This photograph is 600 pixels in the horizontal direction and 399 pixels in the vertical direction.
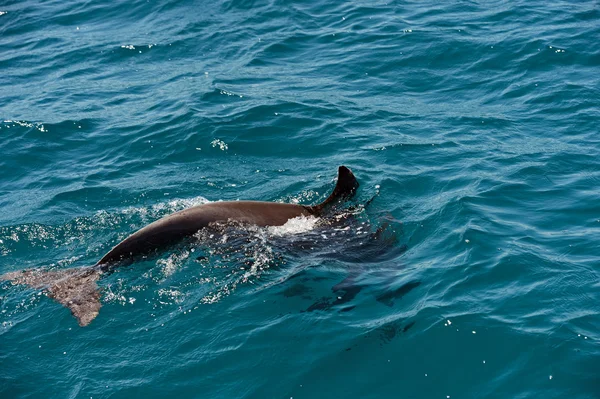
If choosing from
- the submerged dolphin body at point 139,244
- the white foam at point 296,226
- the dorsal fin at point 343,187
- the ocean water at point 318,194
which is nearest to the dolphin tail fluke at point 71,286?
the submerged dolphin body at point 139,244

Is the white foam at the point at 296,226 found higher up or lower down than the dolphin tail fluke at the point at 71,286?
lower down

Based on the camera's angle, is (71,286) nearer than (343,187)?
Yes

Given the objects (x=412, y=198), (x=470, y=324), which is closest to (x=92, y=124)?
(x=412, y=198)

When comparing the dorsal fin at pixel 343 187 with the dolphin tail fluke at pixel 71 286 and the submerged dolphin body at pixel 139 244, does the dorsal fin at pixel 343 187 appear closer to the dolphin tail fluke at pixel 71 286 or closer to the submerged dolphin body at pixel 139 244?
the submerged dolphin body at pixel 139 244

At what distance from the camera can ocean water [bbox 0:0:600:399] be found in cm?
877

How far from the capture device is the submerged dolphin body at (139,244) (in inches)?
397

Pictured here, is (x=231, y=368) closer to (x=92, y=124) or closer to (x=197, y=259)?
(x=197, y=259)

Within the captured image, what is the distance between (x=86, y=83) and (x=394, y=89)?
9013 millimetres

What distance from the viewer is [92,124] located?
1766 centimetres

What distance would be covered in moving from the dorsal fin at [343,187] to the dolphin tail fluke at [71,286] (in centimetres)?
402

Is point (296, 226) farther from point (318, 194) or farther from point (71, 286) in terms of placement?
point (71, 286)

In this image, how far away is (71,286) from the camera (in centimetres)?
1035

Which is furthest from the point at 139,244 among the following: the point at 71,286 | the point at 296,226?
the point at 296,226

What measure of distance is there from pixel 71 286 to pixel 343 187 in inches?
190
